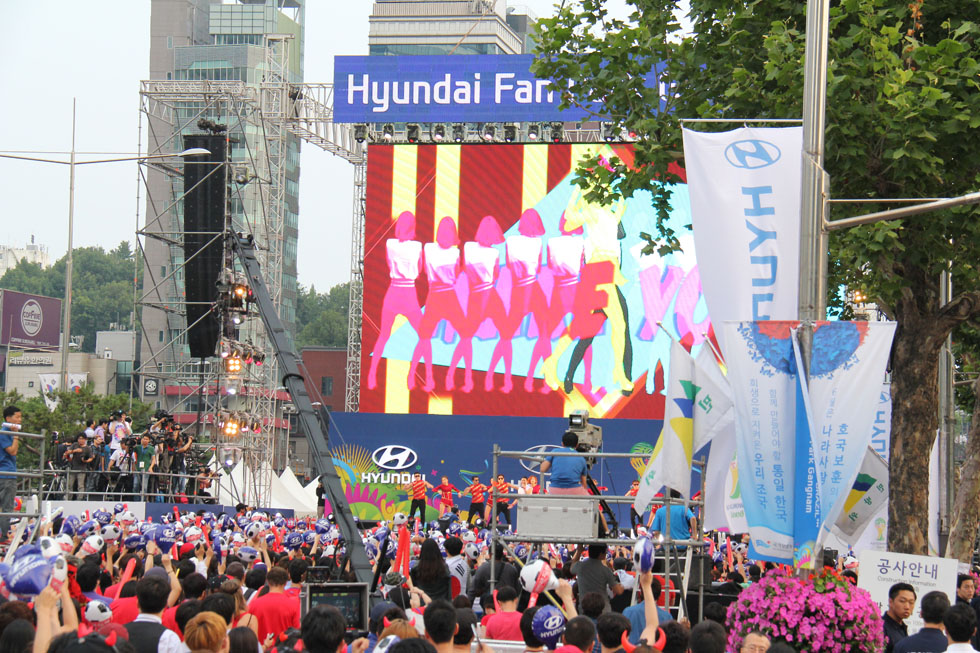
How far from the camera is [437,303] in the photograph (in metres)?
40.3

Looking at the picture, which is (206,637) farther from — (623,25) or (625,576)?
(623,25)

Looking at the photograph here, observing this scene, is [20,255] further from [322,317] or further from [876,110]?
[876,110]

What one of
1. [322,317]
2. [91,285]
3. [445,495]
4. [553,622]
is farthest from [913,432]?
[91,285]

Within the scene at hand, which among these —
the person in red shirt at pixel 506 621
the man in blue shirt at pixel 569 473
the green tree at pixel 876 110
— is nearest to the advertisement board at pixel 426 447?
the green tree at pixel 876 110

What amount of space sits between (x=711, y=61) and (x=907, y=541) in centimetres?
712

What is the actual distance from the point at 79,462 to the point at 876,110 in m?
21.6

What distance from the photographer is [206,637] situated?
724 cm

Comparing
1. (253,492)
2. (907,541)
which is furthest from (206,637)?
(253,492)

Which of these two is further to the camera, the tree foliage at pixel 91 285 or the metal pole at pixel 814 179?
the tree foliage at pixel 91 285

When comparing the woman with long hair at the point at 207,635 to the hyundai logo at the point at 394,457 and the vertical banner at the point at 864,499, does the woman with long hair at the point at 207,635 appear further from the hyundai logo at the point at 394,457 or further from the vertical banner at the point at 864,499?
the hyundai logo at the point at 394,457

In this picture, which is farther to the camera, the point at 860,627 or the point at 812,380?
the point at 812,380

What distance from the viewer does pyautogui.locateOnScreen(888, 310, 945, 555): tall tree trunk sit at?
629 inches

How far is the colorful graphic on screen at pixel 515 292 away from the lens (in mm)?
39625

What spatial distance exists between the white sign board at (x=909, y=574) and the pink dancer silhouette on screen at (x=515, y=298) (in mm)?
27268
